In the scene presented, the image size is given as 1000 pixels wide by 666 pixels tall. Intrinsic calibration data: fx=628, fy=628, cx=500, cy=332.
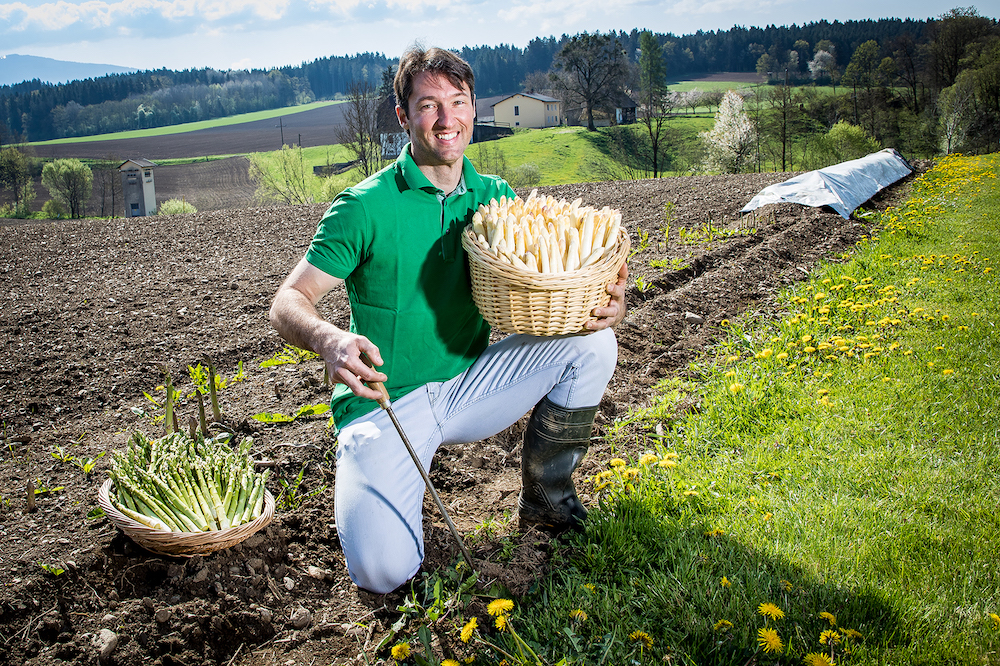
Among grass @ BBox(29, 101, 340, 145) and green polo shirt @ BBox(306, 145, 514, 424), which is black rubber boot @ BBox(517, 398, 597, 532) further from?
grass @ BBox(29, 101, 340, 145)

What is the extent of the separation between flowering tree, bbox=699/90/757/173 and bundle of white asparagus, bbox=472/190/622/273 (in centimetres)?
4006

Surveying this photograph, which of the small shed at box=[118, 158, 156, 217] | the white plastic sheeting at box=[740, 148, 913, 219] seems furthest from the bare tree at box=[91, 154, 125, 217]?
the white plastic sheeting at box=[740, 148, 913, 219]

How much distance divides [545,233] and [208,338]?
4403 millimetres

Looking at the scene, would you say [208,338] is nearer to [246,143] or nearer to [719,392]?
[719,392]

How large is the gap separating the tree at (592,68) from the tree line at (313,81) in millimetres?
1162

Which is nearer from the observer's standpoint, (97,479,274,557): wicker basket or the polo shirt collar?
(97,479,274,557): wicker basket

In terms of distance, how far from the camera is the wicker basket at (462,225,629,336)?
87.0 inches

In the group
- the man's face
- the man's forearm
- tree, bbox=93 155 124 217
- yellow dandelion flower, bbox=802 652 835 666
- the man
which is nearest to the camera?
yellow dandelion flower, bbox=802 652 835 666

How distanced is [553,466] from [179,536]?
1.44 metres

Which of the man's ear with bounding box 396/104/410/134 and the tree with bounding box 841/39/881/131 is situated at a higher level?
the tree with bounding box 841/39/881/131

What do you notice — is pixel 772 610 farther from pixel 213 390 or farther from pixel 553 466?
pixel 213 390

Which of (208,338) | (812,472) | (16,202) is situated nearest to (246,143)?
(16,202)

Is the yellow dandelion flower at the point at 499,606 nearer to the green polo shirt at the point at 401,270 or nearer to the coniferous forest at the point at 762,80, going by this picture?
the green polo shirt at the point at 401,270

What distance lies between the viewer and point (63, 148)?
200 feet
